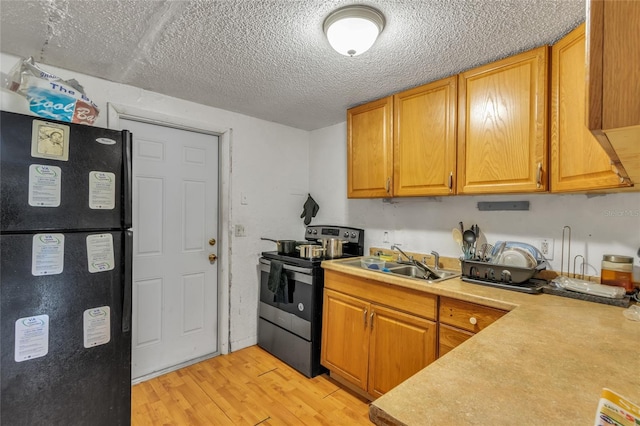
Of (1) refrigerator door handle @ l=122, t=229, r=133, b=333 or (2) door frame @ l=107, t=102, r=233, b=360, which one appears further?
(2) door frame @ l=107, t=102, r=233, b=360

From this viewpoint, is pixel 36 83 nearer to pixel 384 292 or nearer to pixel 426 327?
pixel 384 292

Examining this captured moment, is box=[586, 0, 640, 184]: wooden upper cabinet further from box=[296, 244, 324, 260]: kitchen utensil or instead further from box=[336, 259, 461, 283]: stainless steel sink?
box=[296, 244, 324, 260]: kitchen utensil

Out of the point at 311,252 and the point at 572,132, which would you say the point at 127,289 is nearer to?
the point at 311,252

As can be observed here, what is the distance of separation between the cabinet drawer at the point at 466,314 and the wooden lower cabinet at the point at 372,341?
0.29ft

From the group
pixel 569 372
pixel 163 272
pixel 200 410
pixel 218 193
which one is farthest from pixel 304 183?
pixel 569 372

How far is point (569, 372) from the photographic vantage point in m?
0.76

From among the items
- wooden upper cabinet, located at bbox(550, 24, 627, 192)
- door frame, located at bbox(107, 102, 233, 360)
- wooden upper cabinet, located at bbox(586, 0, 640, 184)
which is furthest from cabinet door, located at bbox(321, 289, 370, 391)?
wooden upper cabinet, located at bbox(586, 0, 640, 184)

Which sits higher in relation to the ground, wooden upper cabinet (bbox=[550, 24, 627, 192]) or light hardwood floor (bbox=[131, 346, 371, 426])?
wooden upper cabinet (bbox=[550, 24, 627, 192])

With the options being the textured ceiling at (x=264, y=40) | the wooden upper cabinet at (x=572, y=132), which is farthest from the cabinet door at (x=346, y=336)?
the textured ceiling at (x=264, y=40)

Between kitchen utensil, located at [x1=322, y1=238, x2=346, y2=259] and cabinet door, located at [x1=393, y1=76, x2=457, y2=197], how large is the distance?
721mm

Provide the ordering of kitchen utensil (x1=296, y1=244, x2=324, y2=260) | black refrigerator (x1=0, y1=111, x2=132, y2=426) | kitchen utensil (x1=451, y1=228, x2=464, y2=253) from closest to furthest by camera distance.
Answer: black refrigerator (x1=0, y1=111, x2=132, y2=426), kitchen utensil (x1=451, y1=228, x2=464, y2=253), kitchen utensil (x1=296, y1=244, x2=324, y2=260)

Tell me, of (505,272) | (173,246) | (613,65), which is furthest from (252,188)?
(613,65)

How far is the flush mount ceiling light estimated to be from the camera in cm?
131

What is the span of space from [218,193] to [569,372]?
257 centimetres
